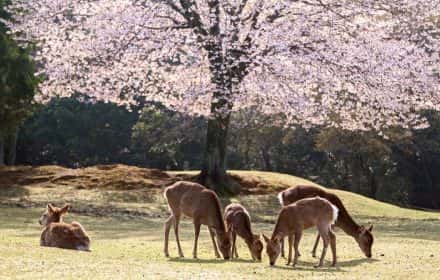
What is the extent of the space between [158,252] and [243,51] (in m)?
9.45

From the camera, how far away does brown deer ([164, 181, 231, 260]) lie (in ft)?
38.9

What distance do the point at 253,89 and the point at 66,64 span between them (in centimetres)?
567

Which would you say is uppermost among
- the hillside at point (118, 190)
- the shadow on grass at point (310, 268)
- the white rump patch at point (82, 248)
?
the shadow on grass at point (310, 268)

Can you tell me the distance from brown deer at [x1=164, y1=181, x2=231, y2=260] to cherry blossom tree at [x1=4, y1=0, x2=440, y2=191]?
8.91m

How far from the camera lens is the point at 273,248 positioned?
437 inches

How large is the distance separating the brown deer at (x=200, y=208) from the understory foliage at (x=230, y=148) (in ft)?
85.6

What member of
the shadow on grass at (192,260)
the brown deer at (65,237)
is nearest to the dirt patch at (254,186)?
the shadow on grass at (192,260)

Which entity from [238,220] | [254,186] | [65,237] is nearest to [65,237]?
[65,237]

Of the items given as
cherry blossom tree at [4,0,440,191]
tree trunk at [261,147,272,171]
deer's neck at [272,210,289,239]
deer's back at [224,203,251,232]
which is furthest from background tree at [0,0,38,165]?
deer's neck at [272,210,289,239]

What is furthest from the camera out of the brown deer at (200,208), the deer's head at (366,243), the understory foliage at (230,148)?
the understory foliage at (230,148)

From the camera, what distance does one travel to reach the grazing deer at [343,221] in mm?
12797

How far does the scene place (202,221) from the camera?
1204 cm

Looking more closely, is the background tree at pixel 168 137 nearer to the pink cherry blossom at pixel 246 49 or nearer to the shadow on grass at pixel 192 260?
the pink cherry blossom at pixel 246 49

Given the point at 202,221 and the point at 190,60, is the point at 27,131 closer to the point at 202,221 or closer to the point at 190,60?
the point at 190,60
